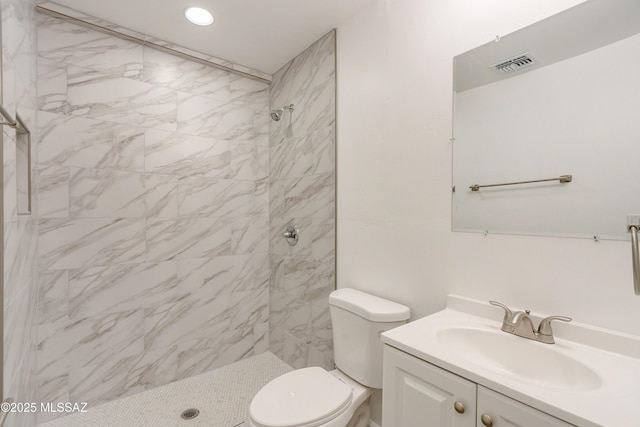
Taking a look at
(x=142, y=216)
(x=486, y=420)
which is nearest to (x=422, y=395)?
(x=486, y=420)

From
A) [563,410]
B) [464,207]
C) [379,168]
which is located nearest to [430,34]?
[379,168]

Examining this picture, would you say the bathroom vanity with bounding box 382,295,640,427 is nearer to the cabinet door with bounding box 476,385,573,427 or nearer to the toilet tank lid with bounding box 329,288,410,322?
the cabinet door with bounding box 476,385,573,427

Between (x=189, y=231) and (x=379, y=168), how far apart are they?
57.1 inches

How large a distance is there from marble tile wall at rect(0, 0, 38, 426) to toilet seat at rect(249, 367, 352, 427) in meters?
0.83

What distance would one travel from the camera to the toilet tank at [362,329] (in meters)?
1.39

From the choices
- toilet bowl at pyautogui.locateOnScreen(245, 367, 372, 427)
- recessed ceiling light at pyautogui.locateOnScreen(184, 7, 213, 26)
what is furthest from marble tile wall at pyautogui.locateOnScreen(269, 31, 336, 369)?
recessed ceiling light at pyautogui.locateOnScreen(184, 7, 213, 26)

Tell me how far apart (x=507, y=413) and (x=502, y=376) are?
0.27ft

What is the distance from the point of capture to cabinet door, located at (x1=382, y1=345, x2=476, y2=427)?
0.83 meters

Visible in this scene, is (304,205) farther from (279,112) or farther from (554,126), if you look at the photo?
(554,126)

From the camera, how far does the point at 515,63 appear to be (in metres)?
1.15

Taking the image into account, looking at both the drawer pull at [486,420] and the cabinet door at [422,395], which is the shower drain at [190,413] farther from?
the drawer pull at [486,420]

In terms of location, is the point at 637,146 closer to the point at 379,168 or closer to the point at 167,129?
the point at 379,168

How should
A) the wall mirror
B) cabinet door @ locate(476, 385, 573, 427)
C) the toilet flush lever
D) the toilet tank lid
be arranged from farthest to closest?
the toilet flush lever, the toilet tank lid, the wall mirror, cabinet door @ locate(476, 385, 573, 427)

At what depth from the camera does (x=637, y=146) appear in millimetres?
888
